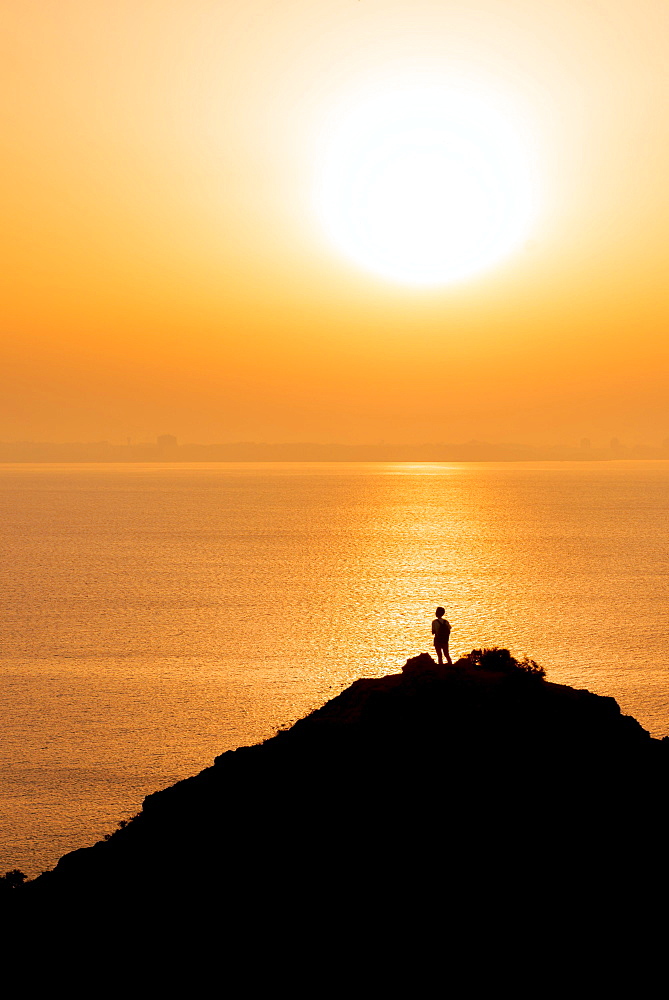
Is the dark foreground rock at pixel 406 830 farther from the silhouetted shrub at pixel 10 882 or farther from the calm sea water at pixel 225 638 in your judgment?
the calm sea water at pixel 225 638

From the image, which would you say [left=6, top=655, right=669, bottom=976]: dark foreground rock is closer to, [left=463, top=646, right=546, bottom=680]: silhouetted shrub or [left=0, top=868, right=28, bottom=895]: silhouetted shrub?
[left=463, top=646, right=546, bottom=680]: silhouetted shrub

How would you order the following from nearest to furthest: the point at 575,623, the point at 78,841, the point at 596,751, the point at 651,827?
the point at 651,827 < the point at 596,751 < the point at 78,841 < the point at 575,623

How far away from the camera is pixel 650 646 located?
76000 mm

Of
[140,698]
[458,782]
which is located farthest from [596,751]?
[140,698]

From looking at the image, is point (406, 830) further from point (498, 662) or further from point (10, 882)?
point (10, 882)

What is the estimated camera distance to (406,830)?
18188mm

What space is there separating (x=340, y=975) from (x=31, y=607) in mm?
90607

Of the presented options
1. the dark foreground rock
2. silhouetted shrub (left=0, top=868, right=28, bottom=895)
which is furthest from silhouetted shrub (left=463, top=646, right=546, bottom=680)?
silhouetted shrub (left=0, top=868, right=28, bottom=895)

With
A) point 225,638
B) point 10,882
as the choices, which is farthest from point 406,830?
point 225,638

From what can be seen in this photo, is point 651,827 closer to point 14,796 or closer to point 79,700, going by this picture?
point 14,796

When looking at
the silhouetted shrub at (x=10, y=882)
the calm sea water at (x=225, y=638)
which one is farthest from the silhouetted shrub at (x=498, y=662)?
the calm sea water at (x=225, y=638)

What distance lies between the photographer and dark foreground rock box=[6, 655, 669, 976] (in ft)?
54.9

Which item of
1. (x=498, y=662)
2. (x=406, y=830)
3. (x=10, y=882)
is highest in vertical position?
(x=498, y=662)

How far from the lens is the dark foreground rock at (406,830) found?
16719 millimetres
